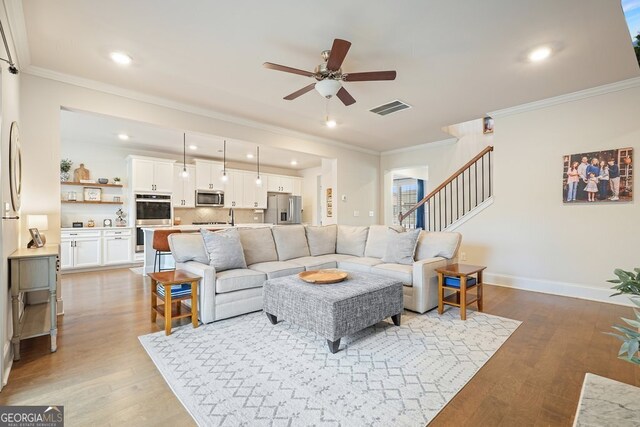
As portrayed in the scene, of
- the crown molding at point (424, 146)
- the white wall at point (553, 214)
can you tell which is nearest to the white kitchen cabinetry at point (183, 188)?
the crown molding at point (424, 146)

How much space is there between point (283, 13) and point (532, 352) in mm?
3458

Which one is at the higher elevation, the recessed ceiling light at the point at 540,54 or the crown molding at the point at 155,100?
the recessed ceiling light at the point at 540,54

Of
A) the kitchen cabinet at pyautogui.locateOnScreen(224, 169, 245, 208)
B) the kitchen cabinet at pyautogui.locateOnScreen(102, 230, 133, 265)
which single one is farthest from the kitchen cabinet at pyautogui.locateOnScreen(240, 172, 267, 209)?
the kitchen cabinet at pyautogui.locateOnScreen(102, 230, 133, 265)

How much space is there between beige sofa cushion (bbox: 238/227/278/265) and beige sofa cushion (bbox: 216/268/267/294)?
1.34ft

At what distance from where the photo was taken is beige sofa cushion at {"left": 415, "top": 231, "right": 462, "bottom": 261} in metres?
3.69

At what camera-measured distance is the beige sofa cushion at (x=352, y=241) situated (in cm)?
459

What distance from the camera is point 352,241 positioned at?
4656mm

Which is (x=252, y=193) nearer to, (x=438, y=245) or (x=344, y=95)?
(x=344, y=95)

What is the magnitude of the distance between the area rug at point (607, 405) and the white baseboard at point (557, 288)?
11.2ft

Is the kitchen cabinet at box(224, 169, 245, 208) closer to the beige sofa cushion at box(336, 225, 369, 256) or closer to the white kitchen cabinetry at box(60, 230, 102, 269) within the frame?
the white kitchen cabinetry at box(60, 230, 102, 269)

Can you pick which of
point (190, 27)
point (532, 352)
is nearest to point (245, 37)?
point (190, 27)

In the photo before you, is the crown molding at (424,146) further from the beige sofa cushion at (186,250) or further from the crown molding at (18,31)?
the crown molding at (18,31)

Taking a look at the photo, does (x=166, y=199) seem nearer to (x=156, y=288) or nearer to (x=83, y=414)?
(x=156, y=288)

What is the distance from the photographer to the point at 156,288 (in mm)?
3100
